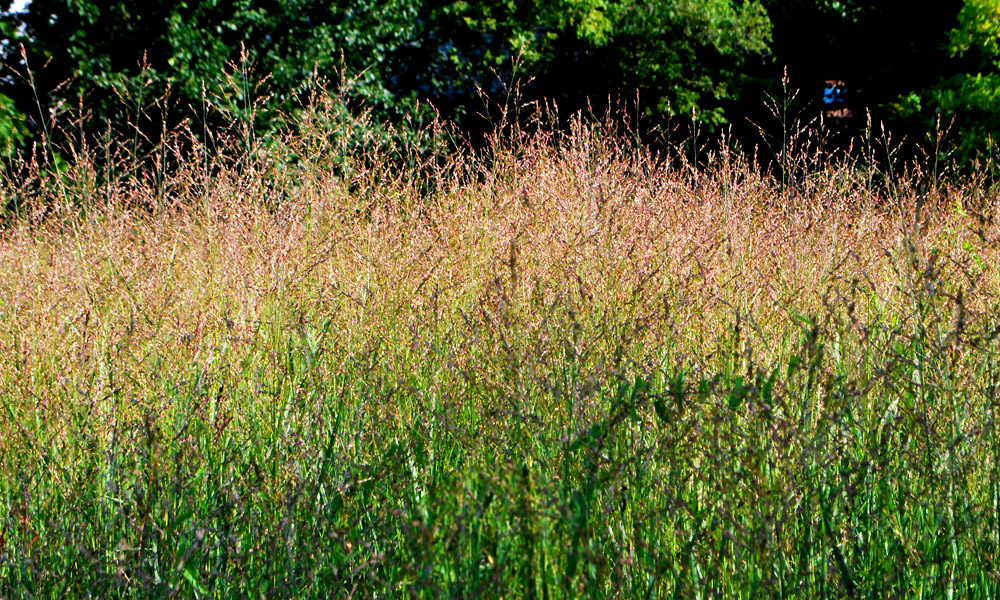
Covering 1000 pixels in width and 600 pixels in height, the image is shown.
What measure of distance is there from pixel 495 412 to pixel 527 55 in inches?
404

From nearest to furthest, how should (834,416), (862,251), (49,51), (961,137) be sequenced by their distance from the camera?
(834,416) < (862,251) < (49,51) < (961,137)

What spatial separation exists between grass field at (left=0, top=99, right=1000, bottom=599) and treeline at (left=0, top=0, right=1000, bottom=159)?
506 cm

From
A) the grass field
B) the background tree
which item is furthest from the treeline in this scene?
the grass field

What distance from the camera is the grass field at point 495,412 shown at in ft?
4.37

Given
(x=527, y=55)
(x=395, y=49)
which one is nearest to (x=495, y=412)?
(x=395, y=49)

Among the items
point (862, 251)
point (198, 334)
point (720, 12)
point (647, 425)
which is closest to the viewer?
point (647, 425)

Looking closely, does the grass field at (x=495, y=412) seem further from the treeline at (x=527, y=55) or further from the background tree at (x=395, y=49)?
the treeline at (x=527, y=55)

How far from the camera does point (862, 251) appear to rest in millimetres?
3391

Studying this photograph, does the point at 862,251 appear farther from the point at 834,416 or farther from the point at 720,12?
the point at 720,12

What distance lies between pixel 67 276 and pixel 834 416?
91.9 inches

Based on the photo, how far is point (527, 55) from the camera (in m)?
11.5

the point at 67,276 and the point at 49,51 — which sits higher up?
the point at 49,51

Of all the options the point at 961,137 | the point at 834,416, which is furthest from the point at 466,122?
the point at 834,416

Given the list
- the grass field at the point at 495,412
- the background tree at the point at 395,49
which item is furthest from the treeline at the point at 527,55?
the grass field at the point at 495,412
